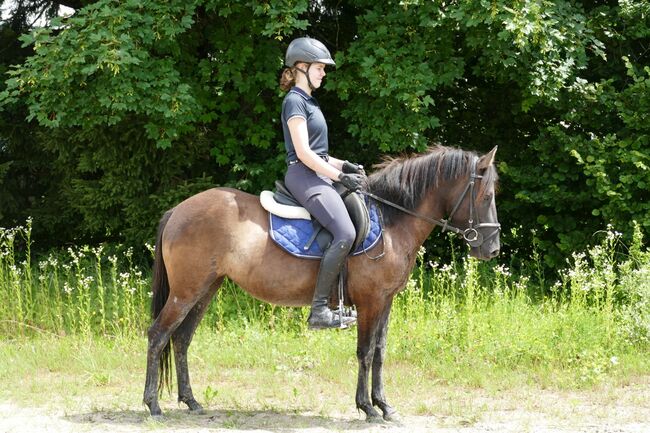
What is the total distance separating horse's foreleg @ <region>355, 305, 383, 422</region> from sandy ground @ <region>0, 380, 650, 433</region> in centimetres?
12

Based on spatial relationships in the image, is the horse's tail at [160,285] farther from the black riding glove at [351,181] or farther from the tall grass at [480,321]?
the tall grass at [480,321]

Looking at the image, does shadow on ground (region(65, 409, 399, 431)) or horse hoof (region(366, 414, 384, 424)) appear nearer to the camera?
shadow on ground (region(65, 409, 399, 431))

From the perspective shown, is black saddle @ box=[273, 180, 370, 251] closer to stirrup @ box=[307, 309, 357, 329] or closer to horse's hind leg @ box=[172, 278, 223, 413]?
stirrup @ box=[307, 309, 357, 329]

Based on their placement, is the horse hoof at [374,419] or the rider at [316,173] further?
the horse hoof at [374,419]

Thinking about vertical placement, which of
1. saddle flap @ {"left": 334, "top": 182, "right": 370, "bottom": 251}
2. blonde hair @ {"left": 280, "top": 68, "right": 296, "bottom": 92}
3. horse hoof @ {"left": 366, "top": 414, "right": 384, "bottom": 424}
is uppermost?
blonde hair @ {"left": 280, "top": 68, "right": 296, "bottom": 92}

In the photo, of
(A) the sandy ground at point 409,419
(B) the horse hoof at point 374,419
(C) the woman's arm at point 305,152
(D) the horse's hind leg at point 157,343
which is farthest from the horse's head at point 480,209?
(D) the horse's hind leg at point 157,343

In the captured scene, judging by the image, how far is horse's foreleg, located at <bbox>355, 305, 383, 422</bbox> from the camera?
6328 millimetres

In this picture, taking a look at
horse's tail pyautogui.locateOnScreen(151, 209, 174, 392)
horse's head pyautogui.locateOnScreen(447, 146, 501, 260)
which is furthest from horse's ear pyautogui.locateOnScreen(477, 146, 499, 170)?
horse's tail pyautogui.locateOnScreen(151, 209, 174, 392)

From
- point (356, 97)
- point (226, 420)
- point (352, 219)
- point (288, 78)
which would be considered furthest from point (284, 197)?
point (356, 97)

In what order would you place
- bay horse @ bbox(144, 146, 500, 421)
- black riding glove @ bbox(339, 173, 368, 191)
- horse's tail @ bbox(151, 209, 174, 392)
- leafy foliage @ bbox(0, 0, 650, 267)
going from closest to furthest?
black riding glove @ bbox(339, 173, 368, 191), bay horse @ bbox(144, 146, 500, 421), horse's tail @ bbox(151, 209, 174, 392), leafy foliage @ bbox(0, 0, 650, 267)

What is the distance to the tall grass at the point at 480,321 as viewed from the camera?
309 inches

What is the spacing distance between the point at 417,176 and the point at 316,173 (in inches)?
30.8

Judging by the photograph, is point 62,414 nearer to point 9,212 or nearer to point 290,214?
point 290,214

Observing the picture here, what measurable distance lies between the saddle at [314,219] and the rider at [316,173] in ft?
0.29
